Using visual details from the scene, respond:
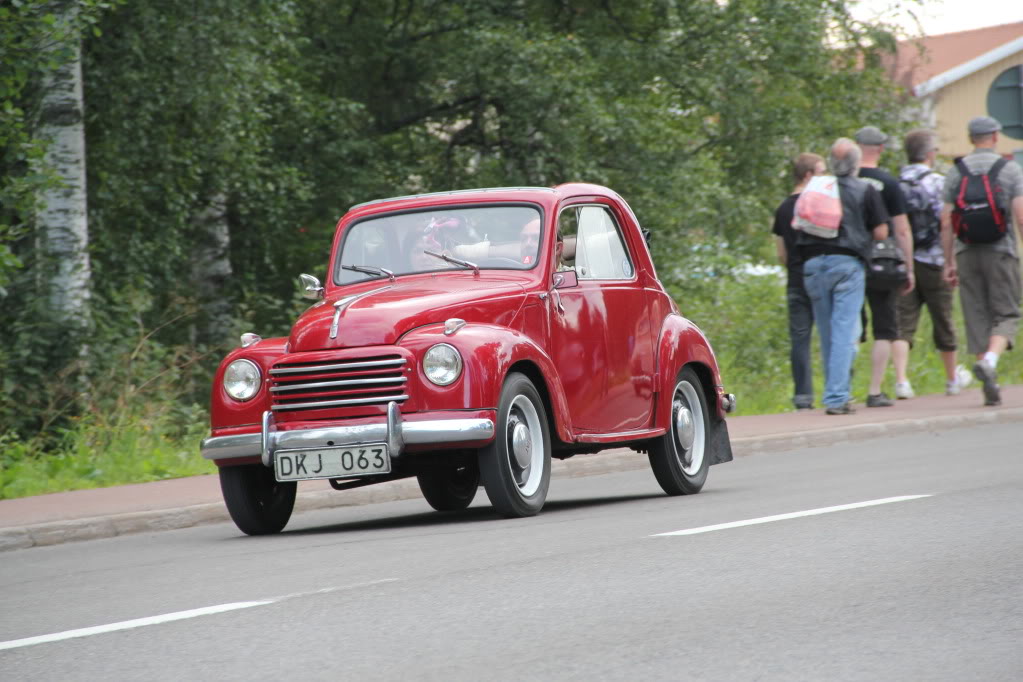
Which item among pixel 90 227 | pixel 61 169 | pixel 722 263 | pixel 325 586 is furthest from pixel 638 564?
pixel 722 263

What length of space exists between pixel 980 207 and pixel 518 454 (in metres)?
7.91

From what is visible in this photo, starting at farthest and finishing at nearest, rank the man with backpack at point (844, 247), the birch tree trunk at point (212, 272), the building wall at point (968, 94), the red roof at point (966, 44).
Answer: the red roof at point (966, 44)
the building wall at point (968, 94)
the birch tree trunk at point (212, 272)
the man with backpack at point (844, 247)

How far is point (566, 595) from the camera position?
607 cm

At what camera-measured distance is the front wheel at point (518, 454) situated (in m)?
8.51

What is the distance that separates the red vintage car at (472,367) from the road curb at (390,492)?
0.97 m

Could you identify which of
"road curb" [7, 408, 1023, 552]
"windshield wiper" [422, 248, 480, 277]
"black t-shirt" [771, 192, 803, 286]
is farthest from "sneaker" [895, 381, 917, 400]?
"windshield wiper" [422, 248, 480, 277]

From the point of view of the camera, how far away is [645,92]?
23.5 m

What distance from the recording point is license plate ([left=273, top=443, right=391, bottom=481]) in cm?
835

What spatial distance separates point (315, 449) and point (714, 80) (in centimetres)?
A: 1557

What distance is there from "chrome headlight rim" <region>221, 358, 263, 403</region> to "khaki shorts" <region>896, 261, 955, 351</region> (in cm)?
888

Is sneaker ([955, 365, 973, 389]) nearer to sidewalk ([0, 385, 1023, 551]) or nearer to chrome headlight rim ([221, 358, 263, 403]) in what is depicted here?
sidewalk ([0, 385, 1023, 551])

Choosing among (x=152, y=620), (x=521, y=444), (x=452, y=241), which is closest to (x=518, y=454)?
(x=521, y=444)

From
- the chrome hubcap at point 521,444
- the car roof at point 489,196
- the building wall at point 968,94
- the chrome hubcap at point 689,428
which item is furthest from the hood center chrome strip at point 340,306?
the building wall at point 968,94

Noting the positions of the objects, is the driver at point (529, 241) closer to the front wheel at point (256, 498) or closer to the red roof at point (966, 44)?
the front wheel at point (256, 498)
